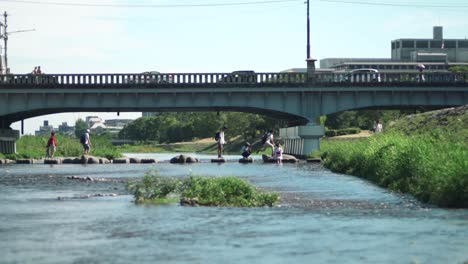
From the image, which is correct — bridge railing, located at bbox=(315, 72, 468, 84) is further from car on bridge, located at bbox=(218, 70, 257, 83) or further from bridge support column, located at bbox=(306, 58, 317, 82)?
car on bridge, located at bbox=(218, 70, 257, 83)

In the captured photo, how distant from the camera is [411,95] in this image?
91812 millimetres

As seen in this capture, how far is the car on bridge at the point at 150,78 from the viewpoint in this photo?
88438 mm

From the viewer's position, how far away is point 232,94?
8925 cm

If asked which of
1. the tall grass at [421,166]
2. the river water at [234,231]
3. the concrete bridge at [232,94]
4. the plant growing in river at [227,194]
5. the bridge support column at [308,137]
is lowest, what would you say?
the river water at [234,231]

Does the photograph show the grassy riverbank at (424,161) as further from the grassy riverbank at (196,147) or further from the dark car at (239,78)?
the grassy riverbank at (196,147)

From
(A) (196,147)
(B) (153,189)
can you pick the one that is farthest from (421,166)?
(A) (196,147)

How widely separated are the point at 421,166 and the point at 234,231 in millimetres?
14068

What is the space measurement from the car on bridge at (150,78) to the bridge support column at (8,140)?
11.9m

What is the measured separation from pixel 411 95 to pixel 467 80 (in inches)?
280

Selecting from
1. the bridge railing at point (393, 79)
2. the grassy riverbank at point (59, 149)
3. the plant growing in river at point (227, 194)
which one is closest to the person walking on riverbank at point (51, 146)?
the grassy riverbank at point (59, 149)

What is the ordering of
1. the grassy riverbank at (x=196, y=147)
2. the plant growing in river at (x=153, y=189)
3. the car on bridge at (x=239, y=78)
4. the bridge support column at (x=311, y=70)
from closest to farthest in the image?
the plant growing in river at (x=153, y=189), the car on bridge at (x=239, y=78), the bridge support column at (x=311, y=70), the grassy riverbank at (x=196, y=147)

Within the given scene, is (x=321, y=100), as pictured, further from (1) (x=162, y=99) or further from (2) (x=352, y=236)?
(2) (x=352, y=236)

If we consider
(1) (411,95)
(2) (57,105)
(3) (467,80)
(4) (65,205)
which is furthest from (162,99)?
(4) (65,205)

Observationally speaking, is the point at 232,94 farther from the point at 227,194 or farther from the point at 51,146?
the point at 227,194
